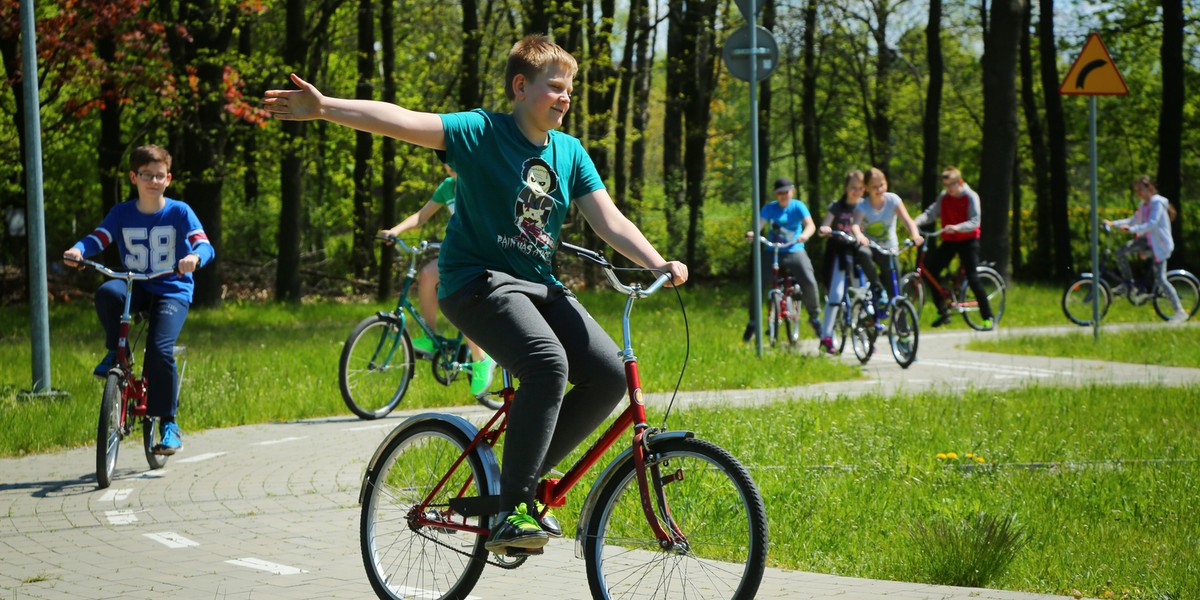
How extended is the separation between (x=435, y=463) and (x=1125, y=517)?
321 centimetres

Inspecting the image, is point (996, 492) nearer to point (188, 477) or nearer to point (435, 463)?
point (435, 463)

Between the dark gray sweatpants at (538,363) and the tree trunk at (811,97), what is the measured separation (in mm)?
28355

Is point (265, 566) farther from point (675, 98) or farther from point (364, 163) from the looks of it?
point (675, 98)

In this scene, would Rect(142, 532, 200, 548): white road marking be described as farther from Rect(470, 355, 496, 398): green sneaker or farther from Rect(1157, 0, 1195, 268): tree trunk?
Rect(1157, 0, 1195, 268): tree trunk

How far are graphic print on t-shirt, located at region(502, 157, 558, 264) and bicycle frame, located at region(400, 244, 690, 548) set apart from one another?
0.14 meters

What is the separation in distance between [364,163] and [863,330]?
15.8 meters

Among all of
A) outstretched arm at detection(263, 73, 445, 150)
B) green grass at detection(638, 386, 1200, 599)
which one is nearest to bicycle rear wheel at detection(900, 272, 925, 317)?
green grass at detection(638, 386, 1200, 599)

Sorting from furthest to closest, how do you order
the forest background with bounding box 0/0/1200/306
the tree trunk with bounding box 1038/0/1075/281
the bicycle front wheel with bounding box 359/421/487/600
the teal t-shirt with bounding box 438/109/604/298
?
the tree trunk with bounding box 1038/0/1075/281 < the forest background with bounding box 0/0/1200/306 < the bicycle front wheel with bounding box 359/421/487/600 < the teal t-shirt with bounding box 438/109/604/298

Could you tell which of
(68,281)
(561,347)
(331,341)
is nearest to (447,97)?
(68,281)

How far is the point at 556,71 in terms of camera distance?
4719mm

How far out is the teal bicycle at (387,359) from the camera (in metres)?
10.5

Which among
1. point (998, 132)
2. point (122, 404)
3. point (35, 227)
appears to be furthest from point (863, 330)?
point (998, 132)

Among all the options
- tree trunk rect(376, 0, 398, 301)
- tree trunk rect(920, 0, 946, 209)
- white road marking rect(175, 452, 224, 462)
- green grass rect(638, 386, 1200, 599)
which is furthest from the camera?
tree trunk rect(920, 0, 946, 209)

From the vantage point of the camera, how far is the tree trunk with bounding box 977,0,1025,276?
936 inches
